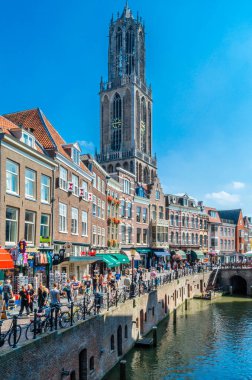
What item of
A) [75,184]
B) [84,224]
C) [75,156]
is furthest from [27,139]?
[84,224]

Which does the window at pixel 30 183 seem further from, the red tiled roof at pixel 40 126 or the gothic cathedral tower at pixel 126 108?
the gothic cathedral tower at pixel 126 108

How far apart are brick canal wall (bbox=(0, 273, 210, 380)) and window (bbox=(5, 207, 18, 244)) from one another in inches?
287

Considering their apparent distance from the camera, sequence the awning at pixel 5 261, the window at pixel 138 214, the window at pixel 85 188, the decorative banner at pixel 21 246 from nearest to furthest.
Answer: the awning at pixel 5 261 → the decorative banner at pixel 21 246 → the window at pixel 85 188 → the window at pixel 138 214

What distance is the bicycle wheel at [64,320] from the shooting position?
15.7 metres

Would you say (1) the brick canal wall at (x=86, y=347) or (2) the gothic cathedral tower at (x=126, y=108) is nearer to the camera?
(1) the brick canal wall at (x=86, y=347)

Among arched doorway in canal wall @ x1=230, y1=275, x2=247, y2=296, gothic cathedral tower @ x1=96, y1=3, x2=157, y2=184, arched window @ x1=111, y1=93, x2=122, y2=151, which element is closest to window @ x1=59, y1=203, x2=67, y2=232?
arched doorway in canal wall @ x1=230, y1=275, x2=247, y2=296

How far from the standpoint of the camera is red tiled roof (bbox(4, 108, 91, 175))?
98.5 ft

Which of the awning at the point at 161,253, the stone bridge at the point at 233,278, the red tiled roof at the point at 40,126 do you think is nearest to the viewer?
the red tiled roof at the point at 40,126

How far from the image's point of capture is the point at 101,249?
41.2 meters

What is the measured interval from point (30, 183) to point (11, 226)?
354 centimetres

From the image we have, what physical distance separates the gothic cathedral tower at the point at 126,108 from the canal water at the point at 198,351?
53.8 m

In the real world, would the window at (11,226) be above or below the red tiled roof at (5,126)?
below

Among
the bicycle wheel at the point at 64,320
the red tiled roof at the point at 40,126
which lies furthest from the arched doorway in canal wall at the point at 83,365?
the red tiled roof at the point at 40,126

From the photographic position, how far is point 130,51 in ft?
343
